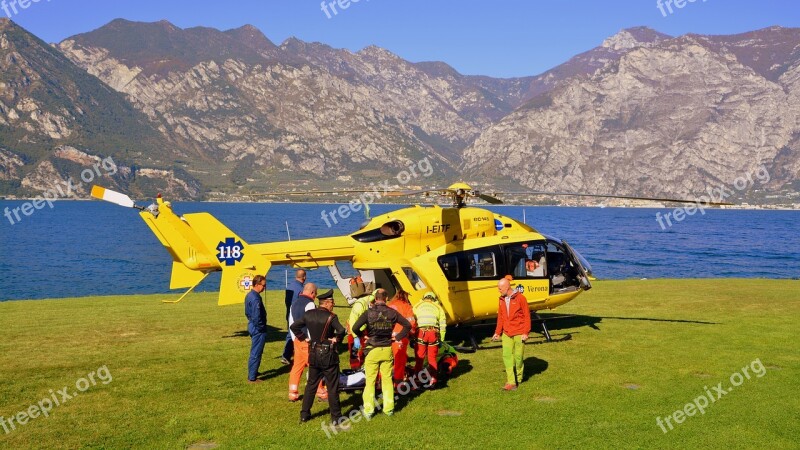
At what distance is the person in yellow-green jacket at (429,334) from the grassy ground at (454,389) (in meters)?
0.60

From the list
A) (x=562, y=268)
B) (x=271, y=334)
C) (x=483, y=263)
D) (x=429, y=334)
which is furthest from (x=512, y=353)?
(x=271, y=334)

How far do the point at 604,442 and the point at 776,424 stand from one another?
3.27 meters

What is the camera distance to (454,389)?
12.0 meters

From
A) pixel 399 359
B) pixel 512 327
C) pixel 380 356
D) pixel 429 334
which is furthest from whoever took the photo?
pixel 429 334

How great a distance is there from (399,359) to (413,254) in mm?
4491

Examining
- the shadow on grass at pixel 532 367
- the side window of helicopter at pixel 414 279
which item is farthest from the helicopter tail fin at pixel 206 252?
the shadow on grass at pixel 532 367

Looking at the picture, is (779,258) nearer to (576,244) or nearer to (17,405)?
(576,244)

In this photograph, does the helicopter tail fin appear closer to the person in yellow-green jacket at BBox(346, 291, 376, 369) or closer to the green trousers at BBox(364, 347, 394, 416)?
the person in yellow-green jacket at BBox(346, 291, 376, 369)

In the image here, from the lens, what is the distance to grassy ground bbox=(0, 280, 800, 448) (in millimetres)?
9406

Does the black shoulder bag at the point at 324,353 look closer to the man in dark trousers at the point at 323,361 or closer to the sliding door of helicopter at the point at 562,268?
the man in dark trousers at the point at 323,361

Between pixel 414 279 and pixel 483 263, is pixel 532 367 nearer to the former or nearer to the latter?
pixel 483 263

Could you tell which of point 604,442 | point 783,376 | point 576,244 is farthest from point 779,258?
point 604,442

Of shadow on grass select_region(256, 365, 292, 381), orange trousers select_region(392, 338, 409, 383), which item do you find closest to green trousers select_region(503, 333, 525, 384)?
orange trousers select_region(392, 338, 409, 383)

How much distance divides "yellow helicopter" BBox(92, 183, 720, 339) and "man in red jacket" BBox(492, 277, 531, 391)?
325 cm
